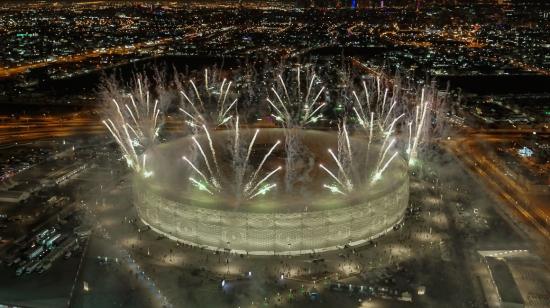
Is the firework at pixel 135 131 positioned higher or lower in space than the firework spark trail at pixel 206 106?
higher

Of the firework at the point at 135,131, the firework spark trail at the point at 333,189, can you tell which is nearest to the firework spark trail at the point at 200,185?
the firework at the point at 135,131

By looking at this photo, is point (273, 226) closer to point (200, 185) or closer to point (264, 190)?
point (264, 190)

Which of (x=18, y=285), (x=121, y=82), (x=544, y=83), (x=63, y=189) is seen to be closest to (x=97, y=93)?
(x=121, y=82)

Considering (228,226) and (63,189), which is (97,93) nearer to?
(63,189)

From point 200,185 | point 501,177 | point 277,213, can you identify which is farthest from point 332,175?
point 501,177

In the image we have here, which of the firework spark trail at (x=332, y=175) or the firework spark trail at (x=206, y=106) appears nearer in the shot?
the firework spark trail at (x=332, y=175)

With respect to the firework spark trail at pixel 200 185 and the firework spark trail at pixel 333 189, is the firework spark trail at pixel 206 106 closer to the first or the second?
the firework spark trail at pixel 200 185

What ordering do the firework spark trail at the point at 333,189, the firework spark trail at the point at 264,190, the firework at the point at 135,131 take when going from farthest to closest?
the firework at the point at 135,131 → the firework spark trail at the point at 333,189 → the firework spark trail at the point at 264,190

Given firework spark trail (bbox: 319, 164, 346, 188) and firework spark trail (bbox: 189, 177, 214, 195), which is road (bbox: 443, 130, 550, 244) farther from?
firework spark trail (bbox: 189, 177, 214, 195)
